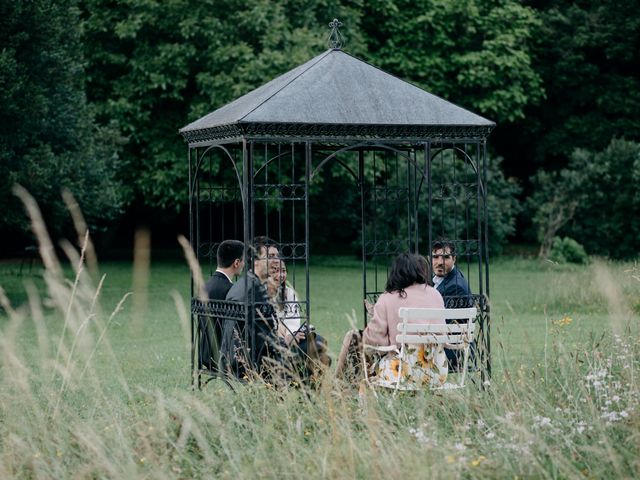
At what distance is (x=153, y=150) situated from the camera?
84.5ft

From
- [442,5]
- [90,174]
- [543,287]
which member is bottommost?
[543,287]

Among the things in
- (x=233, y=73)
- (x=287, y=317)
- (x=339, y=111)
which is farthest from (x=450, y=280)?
(x=233, y=73)

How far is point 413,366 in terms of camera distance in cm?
695

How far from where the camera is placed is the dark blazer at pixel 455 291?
869 centimetres

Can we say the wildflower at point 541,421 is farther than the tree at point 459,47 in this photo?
No

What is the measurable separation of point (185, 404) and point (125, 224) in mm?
28267

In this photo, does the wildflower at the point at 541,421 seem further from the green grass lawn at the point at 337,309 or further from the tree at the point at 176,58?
the tree at the point at 176,58

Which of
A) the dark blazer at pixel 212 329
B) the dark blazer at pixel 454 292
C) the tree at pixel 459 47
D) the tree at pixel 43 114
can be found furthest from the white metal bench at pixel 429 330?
the tree at pixel 459 47

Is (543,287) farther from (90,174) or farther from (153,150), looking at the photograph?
(153,150)

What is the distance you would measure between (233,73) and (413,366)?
1780cm

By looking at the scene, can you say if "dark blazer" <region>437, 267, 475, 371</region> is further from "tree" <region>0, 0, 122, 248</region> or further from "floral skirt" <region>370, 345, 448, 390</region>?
"tree" <region>0, 0, 122, 248</region>

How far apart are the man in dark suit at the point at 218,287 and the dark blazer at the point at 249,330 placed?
164mm

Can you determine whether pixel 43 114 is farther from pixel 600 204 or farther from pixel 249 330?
pixel 600 204

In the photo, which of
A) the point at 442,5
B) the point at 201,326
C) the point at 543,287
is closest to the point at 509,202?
the point at 442,5
